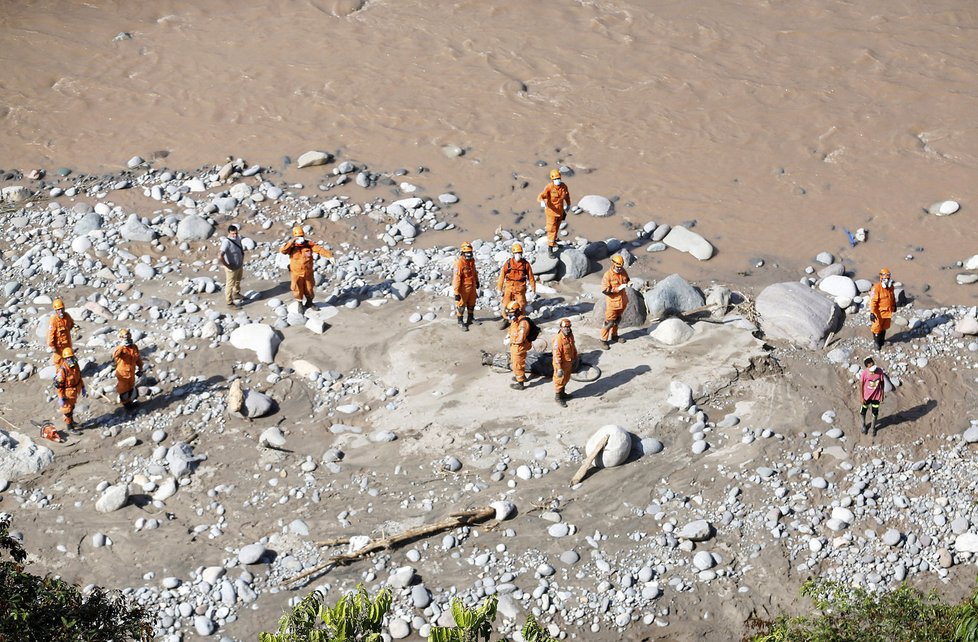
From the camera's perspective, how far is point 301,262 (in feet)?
56.0

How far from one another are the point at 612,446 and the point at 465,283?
3721mm

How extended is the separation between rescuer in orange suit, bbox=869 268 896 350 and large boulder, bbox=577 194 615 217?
585cm

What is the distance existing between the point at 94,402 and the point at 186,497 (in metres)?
2.61

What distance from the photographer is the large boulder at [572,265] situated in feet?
60.2

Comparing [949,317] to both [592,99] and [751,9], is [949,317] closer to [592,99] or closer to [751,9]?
[592,99]

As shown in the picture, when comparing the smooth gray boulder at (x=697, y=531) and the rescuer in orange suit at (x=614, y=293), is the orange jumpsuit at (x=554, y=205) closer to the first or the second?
the rescuer in orange suit at (x=614, y=293)

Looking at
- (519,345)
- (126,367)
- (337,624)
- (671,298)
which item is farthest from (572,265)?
(337,624)

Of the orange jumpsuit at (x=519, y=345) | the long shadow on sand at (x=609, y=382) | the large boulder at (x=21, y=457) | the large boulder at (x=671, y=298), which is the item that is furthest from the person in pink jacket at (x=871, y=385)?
the large boulder at (x=21, y=457)

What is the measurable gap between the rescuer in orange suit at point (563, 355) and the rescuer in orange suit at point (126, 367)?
6166 mm

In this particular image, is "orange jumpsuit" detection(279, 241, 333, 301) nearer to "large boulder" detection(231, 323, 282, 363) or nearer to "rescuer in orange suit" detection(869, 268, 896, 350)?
"large boulder" detection(231, 323, 282, 363)

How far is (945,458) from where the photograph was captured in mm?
14891

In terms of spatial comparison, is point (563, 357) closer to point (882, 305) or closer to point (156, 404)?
point (882, 305)

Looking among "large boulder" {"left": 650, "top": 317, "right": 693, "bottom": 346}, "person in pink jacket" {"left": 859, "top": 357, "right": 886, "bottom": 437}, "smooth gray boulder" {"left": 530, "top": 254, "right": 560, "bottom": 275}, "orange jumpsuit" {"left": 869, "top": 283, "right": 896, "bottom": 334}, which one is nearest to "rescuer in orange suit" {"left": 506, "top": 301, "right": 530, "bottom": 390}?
"smooth gray boulder" {"left": 530, "top": 254, "right": 560, "bottom": 275}

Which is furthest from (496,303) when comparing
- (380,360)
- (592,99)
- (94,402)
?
(592,99)
